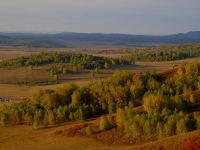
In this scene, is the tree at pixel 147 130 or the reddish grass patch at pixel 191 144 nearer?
the reddish grass patch at pixel 191 144

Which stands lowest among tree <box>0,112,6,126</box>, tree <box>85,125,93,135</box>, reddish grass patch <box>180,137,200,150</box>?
tree <box>0,112,6,126</box>

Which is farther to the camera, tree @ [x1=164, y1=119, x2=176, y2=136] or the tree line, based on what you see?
the tree line

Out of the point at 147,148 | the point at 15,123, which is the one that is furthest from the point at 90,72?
the point at 147,148

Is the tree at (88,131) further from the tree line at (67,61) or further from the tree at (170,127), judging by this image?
the tree line at (67,61)

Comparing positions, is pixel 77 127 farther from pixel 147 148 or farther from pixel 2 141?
pixel 147 148

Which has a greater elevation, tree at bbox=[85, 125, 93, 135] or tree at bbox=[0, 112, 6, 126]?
tree at bbox=[85, 125, 93, 135]

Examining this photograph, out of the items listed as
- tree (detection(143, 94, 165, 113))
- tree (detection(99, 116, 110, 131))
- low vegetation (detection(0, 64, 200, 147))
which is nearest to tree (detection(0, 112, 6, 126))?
low vegetation (detection(0, 64, 200, 147))

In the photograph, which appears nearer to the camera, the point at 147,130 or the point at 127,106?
the point at 147,130

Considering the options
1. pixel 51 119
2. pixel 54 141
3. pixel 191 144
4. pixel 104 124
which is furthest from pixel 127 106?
pixel 191 144

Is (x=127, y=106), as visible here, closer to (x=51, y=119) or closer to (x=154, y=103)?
(x=154, y=103)

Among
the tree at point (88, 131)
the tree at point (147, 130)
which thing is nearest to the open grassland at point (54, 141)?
the tree at point (88, 131)

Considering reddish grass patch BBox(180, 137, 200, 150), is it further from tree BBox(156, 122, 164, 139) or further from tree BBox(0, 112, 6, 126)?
tree BBox(0, 112, 6, 126)

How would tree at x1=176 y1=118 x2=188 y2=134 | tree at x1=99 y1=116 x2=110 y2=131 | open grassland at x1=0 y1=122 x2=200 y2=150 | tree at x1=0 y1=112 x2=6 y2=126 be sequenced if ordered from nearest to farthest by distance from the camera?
open grassland at x1=0 y1=122 x2=200 y2=150 → tree at x1=176 y1=118 x2=188 y2=134 → tree at x1=99 y1=116 x2=110 y2=131 → tree at x1=0 y1=112 x2=6 y2=126
